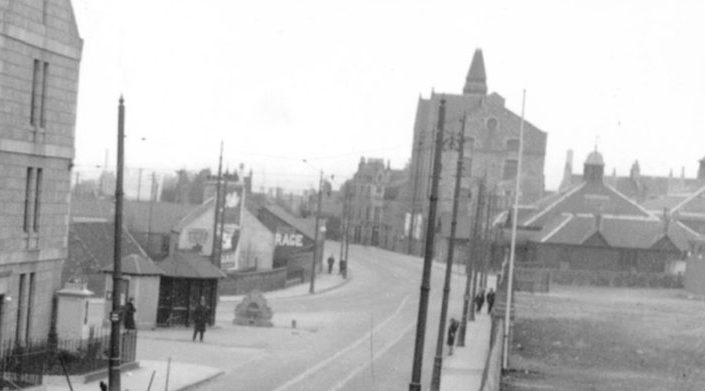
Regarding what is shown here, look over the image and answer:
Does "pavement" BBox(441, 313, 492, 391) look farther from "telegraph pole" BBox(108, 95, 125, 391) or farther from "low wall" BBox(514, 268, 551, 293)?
"low wall" BBox(514, 268, 551, 293)

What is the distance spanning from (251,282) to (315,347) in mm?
21979

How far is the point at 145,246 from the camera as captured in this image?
78.3 m

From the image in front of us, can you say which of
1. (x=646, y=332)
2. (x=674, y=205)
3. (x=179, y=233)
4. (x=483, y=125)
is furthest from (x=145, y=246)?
(x=674, y=205)

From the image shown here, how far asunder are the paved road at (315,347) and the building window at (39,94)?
25.1ft

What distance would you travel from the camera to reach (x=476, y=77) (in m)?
129

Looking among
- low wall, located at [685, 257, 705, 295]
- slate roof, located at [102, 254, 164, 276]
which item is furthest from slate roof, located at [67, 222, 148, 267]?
low wall, located at [685, 257, 705, 295]

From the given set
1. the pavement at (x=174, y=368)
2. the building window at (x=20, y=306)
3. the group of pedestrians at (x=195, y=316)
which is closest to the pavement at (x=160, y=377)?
the pavement at (x=174, y=368)

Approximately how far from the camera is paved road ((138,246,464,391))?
31.3 metres

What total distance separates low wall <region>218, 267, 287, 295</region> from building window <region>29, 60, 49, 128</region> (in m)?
28.1

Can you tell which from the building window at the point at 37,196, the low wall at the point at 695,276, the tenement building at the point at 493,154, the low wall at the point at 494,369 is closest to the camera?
the low wall at the point at 494,369

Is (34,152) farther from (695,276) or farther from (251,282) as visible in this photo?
(695,276)

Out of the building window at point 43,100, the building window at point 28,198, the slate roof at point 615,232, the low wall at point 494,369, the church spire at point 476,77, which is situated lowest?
the low wall at point 494,369

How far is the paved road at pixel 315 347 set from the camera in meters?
31.3

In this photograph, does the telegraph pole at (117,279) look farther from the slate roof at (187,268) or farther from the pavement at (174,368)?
the slate roof at (187,268)
